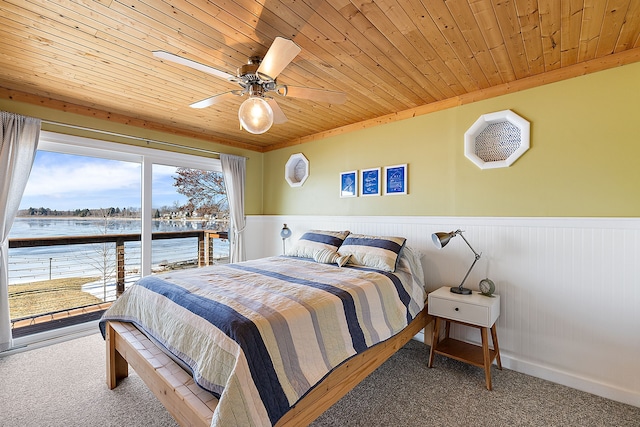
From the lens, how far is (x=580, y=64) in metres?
2.20

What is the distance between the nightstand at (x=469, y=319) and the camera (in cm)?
221

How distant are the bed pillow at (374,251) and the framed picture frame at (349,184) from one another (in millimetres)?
841

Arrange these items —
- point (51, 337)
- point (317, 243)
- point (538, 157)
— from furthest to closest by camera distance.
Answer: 1. point (317, 243)
2. point (51, 337)
3. point (538, 157)

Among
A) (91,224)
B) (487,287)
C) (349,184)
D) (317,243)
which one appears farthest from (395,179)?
(91,224)

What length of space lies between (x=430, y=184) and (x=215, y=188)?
3.10 meters

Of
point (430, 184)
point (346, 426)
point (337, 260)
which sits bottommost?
point (346, 426)

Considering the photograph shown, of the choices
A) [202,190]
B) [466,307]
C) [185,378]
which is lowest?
[185,378]

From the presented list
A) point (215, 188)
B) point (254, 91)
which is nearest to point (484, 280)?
point (254, 91)

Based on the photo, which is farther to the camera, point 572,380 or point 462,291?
point 462,291

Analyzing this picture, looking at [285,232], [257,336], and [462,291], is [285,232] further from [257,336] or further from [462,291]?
[257,336]

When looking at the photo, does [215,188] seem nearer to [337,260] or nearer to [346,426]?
[337,260]

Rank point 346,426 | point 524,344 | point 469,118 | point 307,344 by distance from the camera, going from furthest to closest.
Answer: point 469,118
point 524,344
point 346,426
point 307,344

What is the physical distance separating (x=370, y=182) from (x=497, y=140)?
1354mm

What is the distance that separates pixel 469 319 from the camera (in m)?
2.29
